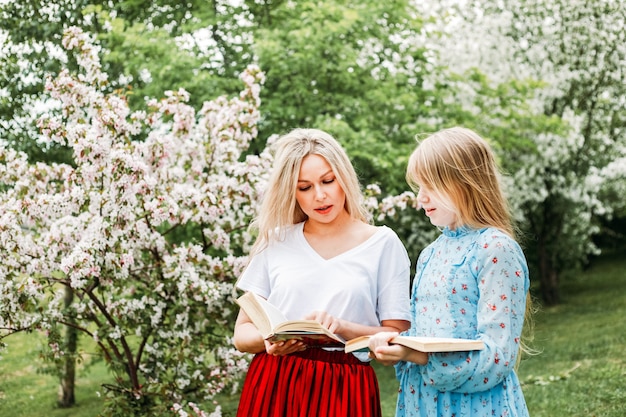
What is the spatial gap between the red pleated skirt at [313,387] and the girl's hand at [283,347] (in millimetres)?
126

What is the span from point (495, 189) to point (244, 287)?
1.01m

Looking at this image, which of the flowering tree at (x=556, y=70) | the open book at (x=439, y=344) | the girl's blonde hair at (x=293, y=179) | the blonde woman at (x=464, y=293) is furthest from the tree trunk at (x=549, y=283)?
the open book at (x=439, y=344)

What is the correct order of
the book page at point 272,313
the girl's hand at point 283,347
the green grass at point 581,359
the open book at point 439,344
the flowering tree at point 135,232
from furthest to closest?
the green grass at point 581,359 < the flowering tree at point 135,232 < the girl's hand at point 283,347 < the book page at point 272,313 < the open book at point 439,344

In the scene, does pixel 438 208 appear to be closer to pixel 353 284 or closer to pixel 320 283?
pixel 353 284

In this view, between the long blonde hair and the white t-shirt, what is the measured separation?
13.0 inches

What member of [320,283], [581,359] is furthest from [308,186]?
[581,359]

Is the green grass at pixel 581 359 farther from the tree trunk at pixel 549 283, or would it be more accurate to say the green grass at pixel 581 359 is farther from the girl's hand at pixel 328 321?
the girl's hand at pixel 328 321

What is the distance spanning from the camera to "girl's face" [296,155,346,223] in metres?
2.83

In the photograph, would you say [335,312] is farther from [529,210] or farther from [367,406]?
[529,210]

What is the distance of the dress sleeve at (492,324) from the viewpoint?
2344 millimetres

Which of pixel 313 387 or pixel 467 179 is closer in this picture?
pixel 467 179

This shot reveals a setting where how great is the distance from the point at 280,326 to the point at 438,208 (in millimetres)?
661

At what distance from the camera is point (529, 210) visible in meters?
15.1

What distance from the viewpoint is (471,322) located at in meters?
2.48
